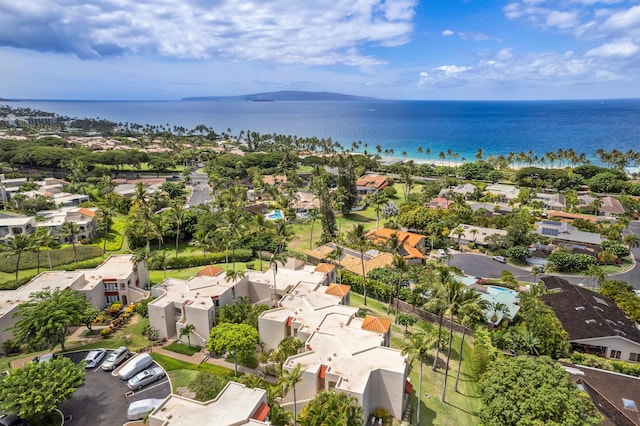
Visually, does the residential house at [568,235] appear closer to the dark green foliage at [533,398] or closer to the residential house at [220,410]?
the dark green foliage at [533,398]

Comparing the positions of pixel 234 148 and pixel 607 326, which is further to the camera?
pixel 234 148

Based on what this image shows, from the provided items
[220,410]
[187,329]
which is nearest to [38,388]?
[220,410]

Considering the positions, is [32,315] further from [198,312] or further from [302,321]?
[302,321]

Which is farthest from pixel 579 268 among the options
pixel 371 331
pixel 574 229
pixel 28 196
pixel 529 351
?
pixel 28 196

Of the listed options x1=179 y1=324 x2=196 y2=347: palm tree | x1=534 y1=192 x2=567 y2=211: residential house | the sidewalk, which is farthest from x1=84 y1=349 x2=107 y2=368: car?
x1=534 y1=192 x2=567 y2=211: residential house

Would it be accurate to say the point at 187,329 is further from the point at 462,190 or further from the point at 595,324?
the point at 462,190

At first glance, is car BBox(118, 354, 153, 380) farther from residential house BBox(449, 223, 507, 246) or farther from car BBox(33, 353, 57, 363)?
residential house BBox(449, 223, 507, 246)
